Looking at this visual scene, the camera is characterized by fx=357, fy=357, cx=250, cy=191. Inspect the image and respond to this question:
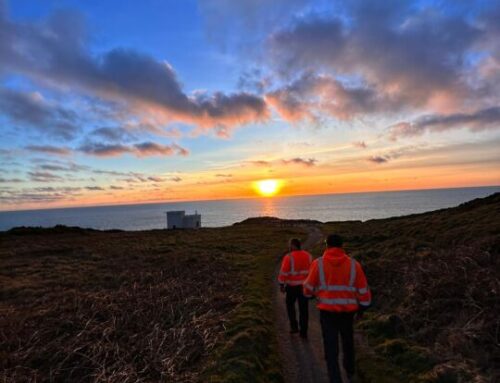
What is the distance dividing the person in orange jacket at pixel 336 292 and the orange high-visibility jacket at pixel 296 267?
9.75 ft

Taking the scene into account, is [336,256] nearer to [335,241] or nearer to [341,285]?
[335,241]

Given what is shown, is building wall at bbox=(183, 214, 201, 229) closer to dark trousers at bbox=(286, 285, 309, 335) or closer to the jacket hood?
dark trousers at bbox=(286, 285, 309, 335)

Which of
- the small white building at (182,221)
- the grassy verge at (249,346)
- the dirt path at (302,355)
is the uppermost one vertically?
the small white building at (182,221)

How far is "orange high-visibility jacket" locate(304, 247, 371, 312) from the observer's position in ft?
25.2

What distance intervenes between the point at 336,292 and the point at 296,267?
3.43 meters

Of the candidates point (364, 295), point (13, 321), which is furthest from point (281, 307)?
point (13, 321)

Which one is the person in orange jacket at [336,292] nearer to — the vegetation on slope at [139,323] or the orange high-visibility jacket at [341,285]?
the orange high-visibility jacket at [341,285]

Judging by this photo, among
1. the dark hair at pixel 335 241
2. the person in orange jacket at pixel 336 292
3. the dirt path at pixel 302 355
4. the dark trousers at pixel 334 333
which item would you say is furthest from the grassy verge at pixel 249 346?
the dark hair at pixel 335 241

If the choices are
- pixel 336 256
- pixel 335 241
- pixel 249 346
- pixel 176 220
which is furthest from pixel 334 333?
pixel 176 220

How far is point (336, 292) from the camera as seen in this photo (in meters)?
7.71

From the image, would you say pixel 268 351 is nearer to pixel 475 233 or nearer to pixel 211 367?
pixel 211 367

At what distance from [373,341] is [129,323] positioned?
28.8ft

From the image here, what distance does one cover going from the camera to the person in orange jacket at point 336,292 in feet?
25.2

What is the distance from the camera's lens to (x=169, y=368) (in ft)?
30.9
